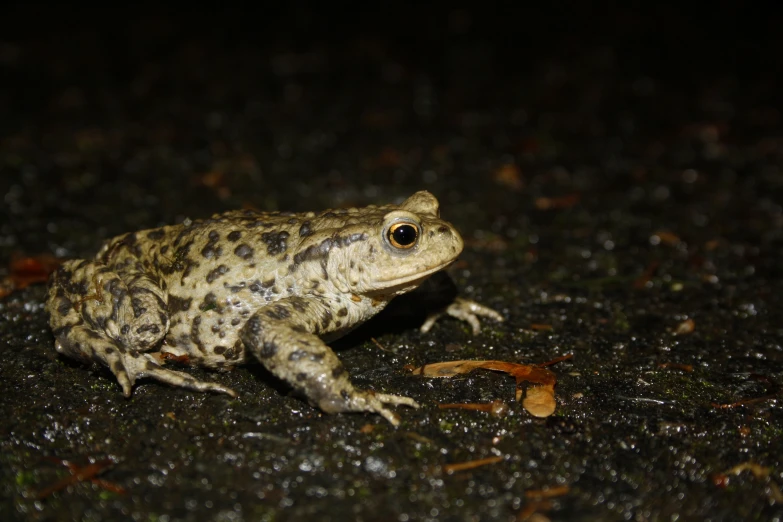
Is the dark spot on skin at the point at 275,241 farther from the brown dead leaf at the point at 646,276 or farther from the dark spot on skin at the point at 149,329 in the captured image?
the brown dead leaf at the point at 646,276

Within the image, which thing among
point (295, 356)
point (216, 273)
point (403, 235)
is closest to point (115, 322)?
point (216, 273)

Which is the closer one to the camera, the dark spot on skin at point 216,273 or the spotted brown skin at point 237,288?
the spotted brown skin at point 237,288

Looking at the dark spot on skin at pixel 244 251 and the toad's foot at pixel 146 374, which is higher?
the dark spot on skin at pixel 244 251

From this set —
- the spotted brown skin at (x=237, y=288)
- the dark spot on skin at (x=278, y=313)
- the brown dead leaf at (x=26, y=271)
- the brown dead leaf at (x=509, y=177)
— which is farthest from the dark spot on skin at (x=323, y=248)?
the brown dead leaf at (x=509, y=177)

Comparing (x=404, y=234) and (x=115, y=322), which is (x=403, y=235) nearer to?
(x=404, y=234)

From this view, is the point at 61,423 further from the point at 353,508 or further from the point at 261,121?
the point at 261,121

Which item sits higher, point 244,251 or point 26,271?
point 244,251
